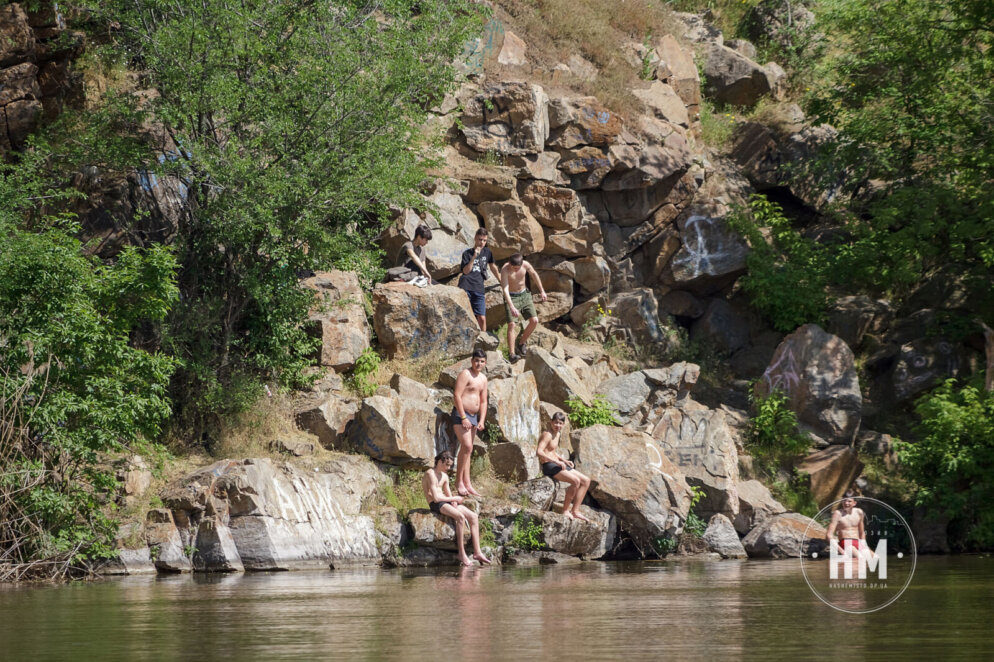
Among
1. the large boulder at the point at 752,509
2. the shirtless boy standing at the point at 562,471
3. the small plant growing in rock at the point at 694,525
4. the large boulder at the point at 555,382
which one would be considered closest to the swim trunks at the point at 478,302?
the large boulder at the point at 555,382

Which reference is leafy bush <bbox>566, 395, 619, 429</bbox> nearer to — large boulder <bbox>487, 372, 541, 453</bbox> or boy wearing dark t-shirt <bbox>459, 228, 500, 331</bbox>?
large boulder <bbox>487, 372, 541, 453</bbox>

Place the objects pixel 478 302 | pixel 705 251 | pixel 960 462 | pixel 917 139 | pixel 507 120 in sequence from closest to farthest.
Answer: pixel 960 462, pixel 478 302, pixel 917 139, pixel 507 120, pixel 705 251

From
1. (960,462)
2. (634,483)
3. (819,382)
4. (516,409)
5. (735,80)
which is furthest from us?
(735,80)

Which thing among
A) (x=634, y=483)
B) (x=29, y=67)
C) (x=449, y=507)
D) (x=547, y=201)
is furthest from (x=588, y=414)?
(x=29, y=67)

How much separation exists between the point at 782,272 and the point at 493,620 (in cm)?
1744

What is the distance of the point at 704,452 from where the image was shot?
1842cm

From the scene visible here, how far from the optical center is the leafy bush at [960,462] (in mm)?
18156

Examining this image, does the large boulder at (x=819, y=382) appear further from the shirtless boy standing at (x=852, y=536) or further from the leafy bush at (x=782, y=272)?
the shirtless boy standing at (x=852, y=536)

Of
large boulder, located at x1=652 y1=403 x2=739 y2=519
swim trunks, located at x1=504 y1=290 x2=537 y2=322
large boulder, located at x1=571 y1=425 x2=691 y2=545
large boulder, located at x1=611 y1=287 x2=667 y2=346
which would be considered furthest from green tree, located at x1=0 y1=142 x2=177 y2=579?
large boulder, located at x1=611 y1=287 x2=667 y2=346

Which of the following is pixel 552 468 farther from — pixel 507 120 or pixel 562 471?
pixel 507 120

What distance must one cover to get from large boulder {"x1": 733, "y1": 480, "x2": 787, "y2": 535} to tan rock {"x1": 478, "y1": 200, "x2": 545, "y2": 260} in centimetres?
731

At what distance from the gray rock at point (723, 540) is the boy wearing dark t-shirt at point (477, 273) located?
5.83 m

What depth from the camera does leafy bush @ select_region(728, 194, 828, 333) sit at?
23.1 meters

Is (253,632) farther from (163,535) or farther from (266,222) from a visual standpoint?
(266,222)
